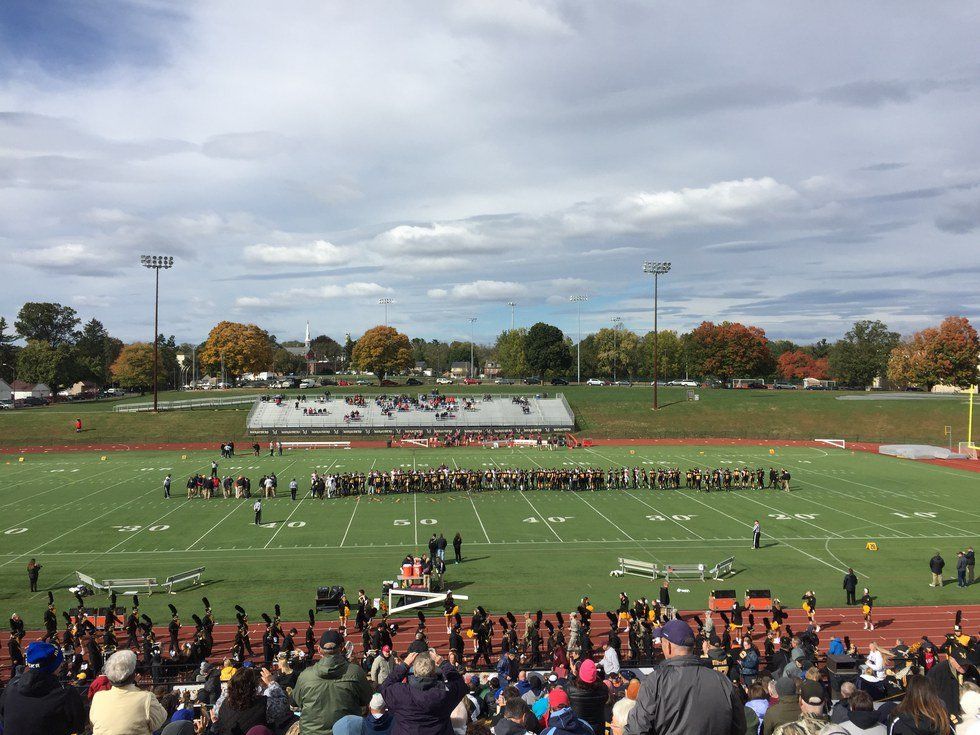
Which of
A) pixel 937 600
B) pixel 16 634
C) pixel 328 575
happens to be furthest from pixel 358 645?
pixel 937 600

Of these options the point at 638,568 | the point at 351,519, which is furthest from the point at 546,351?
the point at 638,568

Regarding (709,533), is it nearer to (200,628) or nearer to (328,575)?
(328,575)

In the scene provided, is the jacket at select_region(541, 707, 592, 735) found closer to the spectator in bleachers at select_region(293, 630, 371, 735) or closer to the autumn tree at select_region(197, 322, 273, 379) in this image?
the spectator in bleachers at select_region(293, 630, 371, 735)

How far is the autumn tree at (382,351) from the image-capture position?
107500 millimetres

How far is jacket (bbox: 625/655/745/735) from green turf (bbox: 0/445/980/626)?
16.1 meters

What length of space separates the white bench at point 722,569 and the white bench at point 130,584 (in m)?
17.1

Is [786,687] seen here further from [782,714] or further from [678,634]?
[678,634]

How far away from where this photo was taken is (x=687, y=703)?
4418 millimetres

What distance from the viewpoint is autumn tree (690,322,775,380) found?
346 ft

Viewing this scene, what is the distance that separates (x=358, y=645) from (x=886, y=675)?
1148cm

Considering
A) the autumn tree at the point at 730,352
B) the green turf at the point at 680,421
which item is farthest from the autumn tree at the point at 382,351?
the autumn tree at the point at 730,352

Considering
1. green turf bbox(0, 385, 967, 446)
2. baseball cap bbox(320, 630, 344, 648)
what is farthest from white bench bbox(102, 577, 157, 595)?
green turf bbox(0, 385, 967, 446)

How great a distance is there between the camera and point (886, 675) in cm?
1177

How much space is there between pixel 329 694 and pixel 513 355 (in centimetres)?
12216
